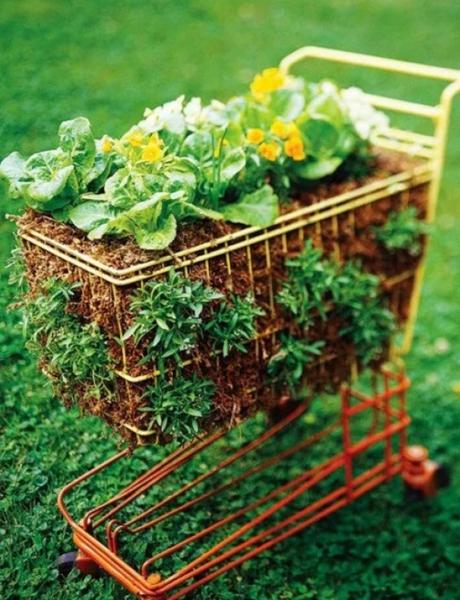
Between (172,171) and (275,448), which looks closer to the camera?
(172,171)

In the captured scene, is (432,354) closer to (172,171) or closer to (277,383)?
(277,383)

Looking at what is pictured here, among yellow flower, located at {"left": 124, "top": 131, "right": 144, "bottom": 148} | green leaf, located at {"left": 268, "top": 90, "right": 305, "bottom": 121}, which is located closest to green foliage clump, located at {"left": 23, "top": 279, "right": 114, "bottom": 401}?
yellow flower, located at {"left": 124, "top": 131, "right": 144, "bottom": 148}

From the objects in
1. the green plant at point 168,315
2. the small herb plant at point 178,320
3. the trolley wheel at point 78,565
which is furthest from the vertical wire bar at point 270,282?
the trolley wheel at point 78,565

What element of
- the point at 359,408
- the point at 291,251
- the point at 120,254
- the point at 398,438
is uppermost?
the point at 120,254

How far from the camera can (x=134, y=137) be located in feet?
9.52

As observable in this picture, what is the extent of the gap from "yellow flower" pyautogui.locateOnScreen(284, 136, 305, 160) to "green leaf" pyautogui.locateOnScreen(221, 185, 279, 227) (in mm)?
191

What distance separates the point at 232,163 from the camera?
121 inches

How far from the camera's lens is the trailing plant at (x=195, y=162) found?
2.80m

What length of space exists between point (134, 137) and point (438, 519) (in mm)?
2177

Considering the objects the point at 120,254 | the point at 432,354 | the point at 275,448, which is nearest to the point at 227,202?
the point at 120,254

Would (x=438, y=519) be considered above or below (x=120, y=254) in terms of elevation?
below

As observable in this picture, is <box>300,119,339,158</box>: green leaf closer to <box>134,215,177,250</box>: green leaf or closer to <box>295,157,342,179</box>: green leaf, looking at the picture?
<box>295,157,342,179</box>: green leaf

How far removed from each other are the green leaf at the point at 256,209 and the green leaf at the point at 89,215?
416mm

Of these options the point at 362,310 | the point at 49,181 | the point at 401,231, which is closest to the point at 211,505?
the point at 362,310
